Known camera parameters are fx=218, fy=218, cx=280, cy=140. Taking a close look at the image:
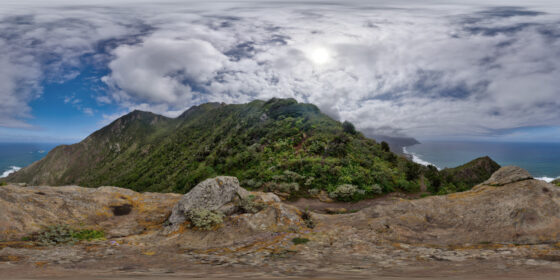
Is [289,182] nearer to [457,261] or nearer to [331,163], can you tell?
[331,163]

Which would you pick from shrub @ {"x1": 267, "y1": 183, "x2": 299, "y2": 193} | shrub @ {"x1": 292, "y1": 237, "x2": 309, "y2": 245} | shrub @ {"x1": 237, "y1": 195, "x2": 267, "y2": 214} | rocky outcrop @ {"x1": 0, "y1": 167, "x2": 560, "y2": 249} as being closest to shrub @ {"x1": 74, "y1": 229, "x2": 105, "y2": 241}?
rocky outcrop @ {"x1": 0, "y1": 167, "x2": 560, "y2": 249}

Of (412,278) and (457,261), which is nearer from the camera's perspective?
(412,278)

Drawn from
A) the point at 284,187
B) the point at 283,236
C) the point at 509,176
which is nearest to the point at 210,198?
the point at 283,236

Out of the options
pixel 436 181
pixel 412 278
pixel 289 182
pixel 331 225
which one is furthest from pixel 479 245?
pixel 436 181

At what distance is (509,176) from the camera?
29.2ft

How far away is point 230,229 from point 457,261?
6706 mm

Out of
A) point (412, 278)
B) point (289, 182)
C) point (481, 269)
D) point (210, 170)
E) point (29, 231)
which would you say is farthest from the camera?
point (210, 170)

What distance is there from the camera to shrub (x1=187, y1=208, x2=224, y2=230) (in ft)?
26.6

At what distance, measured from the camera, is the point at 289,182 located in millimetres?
20391

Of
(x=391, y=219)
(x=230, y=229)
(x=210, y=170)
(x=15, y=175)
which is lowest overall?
(x=15, y=175)

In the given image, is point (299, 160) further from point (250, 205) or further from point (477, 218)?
point (477, 218)

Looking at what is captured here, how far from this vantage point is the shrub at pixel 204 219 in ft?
26.6

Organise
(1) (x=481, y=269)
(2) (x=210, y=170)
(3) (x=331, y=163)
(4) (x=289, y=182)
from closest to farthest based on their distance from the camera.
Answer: (1) (x=481, y=269), (4) (x=289, y=182), (3) (x=331, y=163), (2) (x=210, y=170)

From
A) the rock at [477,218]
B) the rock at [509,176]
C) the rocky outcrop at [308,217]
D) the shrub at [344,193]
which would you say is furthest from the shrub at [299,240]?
the shrub at [344,193]
